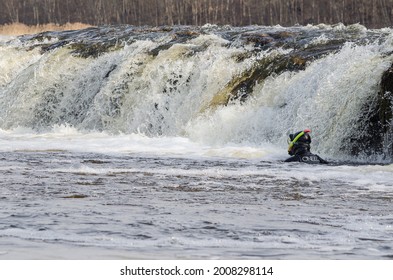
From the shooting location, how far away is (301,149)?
53.1 feet

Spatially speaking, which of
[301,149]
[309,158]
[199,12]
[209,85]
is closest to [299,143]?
[301,149]

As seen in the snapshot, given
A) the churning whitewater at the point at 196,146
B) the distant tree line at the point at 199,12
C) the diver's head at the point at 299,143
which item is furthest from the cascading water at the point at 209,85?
the distant tree line at the point at 199,12

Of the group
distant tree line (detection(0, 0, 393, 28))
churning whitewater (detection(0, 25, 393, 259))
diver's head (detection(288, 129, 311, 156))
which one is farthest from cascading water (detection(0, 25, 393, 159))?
distant tree line (detection(0, 0, 393, 28))

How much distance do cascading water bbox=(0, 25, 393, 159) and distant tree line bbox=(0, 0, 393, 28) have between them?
3992cm

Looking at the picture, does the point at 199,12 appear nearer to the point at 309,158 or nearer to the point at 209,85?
the point at 209,85

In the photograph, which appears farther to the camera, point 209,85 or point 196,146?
point 209,85

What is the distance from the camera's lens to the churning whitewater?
875 cm

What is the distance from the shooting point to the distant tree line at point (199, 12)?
71.6 m

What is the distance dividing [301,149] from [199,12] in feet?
216

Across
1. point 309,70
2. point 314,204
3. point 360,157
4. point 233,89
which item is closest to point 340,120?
point 360,157

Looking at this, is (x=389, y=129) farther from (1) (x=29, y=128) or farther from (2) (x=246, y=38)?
(1) (x=29, y=128)

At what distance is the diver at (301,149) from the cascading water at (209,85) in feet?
4.57

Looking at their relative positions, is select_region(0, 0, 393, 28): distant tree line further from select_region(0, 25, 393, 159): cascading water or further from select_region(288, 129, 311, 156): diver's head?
select_region(288, 129, 311, 156): diver's head

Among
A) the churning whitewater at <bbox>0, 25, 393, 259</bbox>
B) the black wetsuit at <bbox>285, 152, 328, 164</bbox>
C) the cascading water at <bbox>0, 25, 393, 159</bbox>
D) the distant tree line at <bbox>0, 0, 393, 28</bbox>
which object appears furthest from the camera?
the distant tree line at <bbox>0, 0, 393, 28</bbox>
